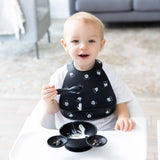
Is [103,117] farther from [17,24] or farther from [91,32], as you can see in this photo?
[17,24]

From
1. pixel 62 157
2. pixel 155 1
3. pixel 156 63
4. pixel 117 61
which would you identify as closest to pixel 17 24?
pixel 117 61

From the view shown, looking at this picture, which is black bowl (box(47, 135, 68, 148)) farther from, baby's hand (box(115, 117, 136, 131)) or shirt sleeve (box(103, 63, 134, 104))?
shirt sleeve (box(103, 63, 134, 104))

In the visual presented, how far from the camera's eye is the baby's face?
3.68ft

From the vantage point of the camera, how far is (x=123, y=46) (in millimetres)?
3322

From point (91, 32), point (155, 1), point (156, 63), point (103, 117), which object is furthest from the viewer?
point (155, 1)

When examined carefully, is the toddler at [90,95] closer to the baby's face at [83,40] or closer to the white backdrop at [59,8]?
the baby's face at [83,40]

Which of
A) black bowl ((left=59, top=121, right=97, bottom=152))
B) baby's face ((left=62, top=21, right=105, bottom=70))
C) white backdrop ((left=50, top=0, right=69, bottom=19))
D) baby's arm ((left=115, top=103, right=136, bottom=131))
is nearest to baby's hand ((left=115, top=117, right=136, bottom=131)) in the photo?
baby's arm ((left=115, top=103, right=136, bottom=131))

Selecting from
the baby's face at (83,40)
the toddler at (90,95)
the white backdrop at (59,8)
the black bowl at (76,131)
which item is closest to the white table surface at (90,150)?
the black bowl at (76,131)

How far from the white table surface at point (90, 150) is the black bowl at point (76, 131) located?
15 mm

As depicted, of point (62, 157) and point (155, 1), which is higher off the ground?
point (62, 157)

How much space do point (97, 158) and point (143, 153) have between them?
5.1 inches

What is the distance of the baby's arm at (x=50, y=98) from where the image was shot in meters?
1.10

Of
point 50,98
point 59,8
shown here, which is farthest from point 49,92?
point 59,8

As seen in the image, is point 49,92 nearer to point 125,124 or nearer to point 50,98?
point 50,98
